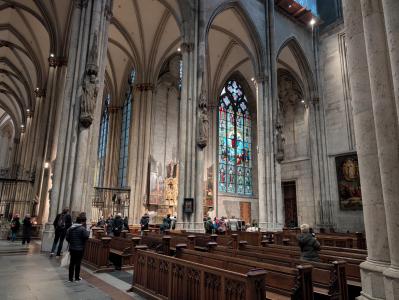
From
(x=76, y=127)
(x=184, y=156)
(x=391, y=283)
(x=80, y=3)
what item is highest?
(x=80, y=3)

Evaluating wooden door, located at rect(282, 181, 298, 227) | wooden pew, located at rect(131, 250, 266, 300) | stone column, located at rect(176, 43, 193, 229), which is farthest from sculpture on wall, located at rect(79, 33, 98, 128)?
wooden door, located at rect(282, 181, 298, 227)

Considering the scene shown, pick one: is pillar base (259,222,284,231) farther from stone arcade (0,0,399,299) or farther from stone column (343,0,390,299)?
stone column (343,0,390,299)

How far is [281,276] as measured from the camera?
3.69m

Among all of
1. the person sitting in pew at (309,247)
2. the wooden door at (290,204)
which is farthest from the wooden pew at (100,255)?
the wooden door at (290,204)

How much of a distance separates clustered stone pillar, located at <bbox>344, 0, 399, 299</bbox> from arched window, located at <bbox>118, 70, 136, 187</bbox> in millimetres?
19111

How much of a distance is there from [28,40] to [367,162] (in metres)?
22.7

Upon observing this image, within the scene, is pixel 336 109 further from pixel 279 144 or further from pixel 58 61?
pixel 58 61

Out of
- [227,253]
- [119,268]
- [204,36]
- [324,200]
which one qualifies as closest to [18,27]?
[204,36]

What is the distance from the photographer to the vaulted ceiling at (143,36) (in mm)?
17688

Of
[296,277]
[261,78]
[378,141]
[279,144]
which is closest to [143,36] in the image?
[261,78]

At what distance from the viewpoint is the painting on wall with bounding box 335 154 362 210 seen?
1806 cm

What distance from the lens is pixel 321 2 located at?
2244 centimetres

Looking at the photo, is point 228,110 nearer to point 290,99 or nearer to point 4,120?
point 290,99

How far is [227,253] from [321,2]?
74.8 ft
